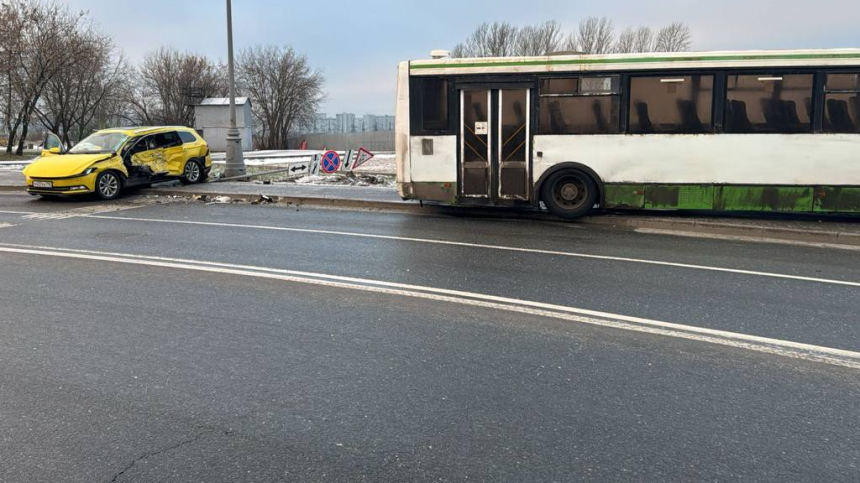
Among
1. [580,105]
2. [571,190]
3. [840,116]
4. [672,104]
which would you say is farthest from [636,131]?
[840,116]

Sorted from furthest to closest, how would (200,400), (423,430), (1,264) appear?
(1,264), (200,400), (423,430)

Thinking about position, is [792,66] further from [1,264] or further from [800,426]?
[1,264]

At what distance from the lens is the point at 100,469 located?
3.03 meters

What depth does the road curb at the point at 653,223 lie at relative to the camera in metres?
9.68

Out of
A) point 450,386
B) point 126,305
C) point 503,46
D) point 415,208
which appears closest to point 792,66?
point 415,208

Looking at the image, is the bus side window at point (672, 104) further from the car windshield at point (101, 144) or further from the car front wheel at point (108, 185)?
A: the car windshield at point (101, 144)

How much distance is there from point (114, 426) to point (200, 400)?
1.61 ft

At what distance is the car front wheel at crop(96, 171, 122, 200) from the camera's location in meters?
14.3

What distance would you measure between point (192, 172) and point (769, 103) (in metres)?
14.4

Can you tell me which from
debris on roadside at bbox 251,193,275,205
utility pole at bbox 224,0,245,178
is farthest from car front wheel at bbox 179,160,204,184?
debris on roadside at bbox 251,193,275,205

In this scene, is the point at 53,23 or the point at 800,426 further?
the point at 53,23

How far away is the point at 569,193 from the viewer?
11258 millimetres

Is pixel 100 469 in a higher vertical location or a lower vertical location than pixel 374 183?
lower

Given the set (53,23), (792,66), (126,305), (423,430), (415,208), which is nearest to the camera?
(423,430)
